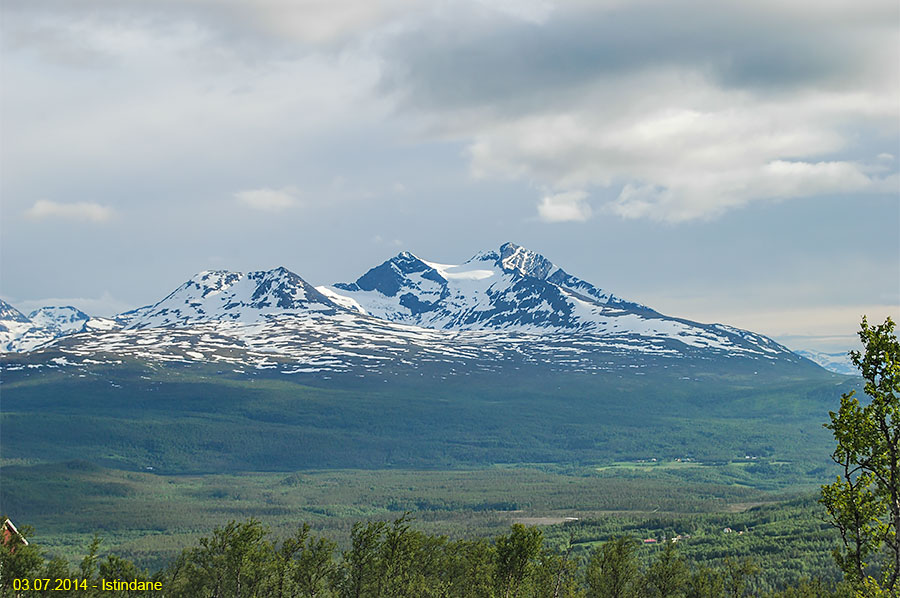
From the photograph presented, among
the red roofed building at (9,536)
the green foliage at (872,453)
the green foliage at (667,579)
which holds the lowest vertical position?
the green foliage at (667,579)

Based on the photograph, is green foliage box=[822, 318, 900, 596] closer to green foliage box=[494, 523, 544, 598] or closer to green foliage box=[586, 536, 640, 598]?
green foliage box=[494, 523, 544, 598]

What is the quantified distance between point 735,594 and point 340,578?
53.5 meters

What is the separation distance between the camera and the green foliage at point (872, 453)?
38.7 m

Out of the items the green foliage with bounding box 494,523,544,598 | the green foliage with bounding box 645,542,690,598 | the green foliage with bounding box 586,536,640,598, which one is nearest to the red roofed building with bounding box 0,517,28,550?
the green foliage with bounding box 494,523,544,598

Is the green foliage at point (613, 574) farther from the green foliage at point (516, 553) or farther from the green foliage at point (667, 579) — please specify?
the green foliage at point (516, 553)

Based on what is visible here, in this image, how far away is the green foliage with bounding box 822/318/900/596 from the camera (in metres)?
38.7

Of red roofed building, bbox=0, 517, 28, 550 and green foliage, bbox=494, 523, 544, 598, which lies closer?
green foliage, bbox=494, 523, 544, 598

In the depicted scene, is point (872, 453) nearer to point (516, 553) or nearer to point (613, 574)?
point (516, 553)

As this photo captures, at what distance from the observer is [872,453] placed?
39.8 metres

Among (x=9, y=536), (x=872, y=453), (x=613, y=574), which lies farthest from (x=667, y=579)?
(x=872, y=453)

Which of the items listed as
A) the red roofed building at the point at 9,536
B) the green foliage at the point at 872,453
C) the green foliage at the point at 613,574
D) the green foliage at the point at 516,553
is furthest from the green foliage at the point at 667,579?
the green foliage at the point at 872,453

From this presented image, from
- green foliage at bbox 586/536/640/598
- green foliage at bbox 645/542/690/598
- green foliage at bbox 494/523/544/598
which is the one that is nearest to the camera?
green foliage at bbox 494/523/544/598

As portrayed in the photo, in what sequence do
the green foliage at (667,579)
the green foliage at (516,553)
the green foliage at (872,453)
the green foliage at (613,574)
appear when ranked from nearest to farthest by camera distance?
the green foliage at (872,453)
the green foliage at (516,553)
the green foliage at (613,574)
the green foliage at (667,579)

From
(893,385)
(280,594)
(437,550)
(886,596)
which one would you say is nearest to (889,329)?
(893,385)
